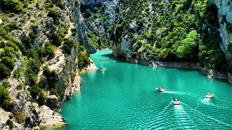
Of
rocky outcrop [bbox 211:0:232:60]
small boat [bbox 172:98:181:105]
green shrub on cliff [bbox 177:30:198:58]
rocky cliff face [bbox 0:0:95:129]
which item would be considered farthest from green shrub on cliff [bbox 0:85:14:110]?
green shrub on cliff [bbox 177:30:198:58]

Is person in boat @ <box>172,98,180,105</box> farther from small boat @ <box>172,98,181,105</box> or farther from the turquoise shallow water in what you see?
the turquoise shallow water

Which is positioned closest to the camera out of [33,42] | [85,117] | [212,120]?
[212,120]

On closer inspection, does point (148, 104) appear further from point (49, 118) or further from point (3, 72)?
point (3, 72)

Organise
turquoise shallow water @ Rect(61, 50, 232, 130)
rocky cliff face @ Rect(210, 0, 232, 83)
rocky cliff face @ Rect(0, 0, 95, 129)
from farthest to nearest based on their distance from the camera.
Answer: rocky cliff face @ Rect(210, 0, 232, 83) < turquoise shallow water @ Rect(61, 50, 232, 130) < rocky cliff face @ Rect(0, 0, 95, 129)

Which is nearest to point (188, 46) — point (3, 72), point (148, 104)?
point (148, 104)

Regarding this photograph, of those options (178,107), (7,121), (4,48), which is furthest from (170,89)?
(7,121)

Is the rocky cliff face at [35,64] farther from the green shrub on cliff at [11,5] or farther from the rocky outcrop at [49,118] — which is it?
the green shrub on cliff at [11,5]

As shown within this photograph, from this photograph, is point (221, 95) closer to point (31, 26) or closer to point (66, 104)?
point (66, 104)

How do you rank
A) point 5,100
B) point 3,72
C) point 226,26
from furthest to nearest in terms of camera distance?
point 226,26
point 3,72
point 5,100
